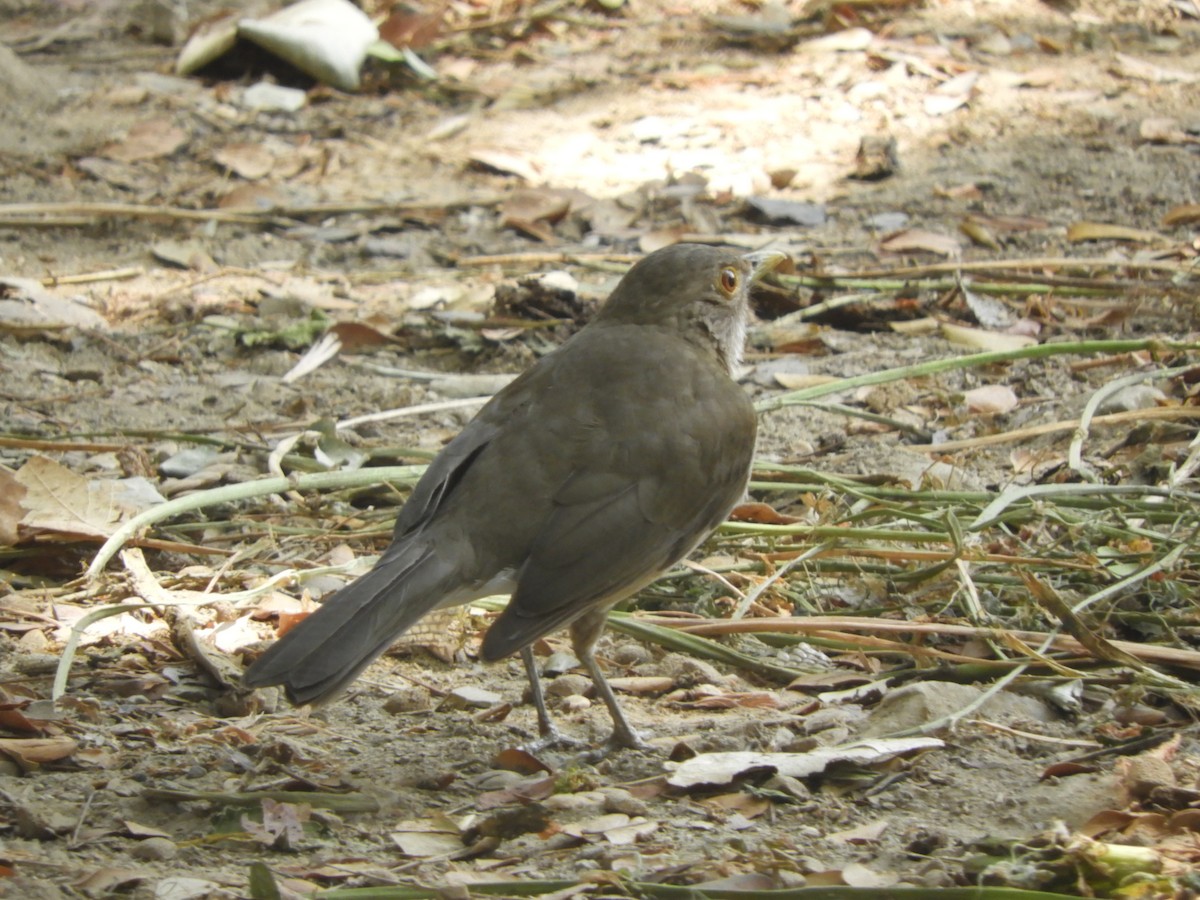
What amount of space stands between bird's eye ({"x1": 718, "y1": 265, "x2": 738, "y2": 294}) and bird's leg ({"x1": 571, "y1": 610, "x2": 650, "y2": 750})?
4.34 ft

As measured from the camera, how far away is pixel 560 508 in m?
4.21

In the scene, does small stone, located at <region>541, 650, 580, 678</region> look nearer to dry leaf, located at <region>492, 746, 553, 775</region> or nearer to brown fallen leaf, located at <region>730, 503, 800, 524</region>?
brown fallen leaf, located at <region>730, 503, 800, 524</region>

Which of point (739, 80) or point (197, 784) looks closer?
point (197, 784)

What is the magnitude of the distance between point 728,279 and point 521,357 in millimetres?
2062

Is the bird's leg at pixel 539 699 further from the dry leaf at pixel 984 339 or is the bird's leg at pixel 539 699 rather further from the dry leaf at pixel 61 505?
the dry leaf at pixel 984 339

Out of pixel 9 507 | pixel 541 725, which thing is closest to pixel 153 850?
pixel 541 725

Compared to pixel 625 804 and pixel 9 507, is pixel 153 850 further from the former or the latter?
pixel 9 507

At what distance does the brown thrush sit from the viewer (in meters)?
3.84

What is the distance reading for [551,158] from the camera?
31.9 feet

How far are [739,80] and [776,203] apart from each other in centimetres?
212

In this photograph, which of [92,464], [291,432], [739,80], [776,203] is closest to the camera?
[92,464]

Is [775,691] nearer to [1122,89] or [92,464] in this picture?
[92,464]

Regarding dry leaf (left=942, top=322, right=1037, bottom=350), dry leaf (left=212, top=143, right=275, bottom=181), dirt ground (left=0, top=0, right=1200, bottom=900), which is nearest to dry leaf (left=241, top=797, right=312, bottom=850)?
dirt ground (left=0, top=0, right=1200, bottom=900)

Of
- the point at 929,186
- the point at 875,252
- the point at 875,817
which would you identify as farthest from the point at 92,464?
the point at 929,186
